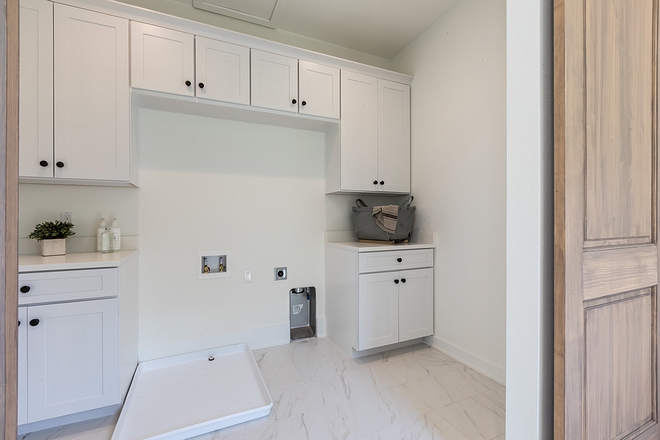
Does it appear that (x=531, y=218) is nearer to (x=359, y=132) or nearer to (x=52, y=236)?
(x=359, y=132)

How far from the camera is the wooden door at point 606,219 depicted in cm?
83

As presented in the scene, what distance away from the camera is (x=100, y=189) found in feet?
6.27

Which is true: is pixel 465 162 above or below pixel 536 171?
above

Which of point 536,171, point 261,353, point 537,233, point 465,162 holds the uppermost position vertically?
point 465,162

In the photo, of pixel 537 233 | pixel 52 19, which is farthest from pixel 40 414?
pixel 537 233

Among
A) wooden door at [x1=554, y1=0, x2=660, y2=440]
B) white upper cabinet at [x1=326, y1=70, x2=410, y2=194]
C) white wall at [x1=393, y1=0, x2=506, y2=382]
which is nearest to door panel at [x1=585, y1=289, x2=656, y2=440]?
wooden door at [x1=554, y1=0, x2=660, y2=440]

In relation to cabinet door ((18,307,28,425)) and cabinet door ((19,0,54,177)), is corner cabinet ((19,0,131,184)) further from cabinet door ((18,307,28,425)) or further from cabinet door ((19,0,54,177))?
cabinet door ((18,307,28,425))

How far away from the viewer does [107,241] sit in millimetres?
1831

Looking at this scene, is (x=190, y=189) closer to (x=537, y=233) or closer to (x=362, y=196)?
(x=362, y=196)

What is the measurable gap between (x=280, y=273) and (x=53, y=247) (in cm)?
142

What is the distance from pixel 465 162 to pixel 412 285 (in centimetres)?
99

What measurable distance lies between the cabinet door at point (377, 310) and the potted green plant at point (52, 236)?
1.81 metres

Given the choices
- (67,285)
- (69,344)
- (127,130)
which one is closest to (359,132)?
(127,130)

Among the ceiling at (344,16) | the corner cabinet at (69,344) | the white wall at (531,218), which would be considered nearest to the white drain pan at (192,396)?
the corner cabinet at (69,344)
